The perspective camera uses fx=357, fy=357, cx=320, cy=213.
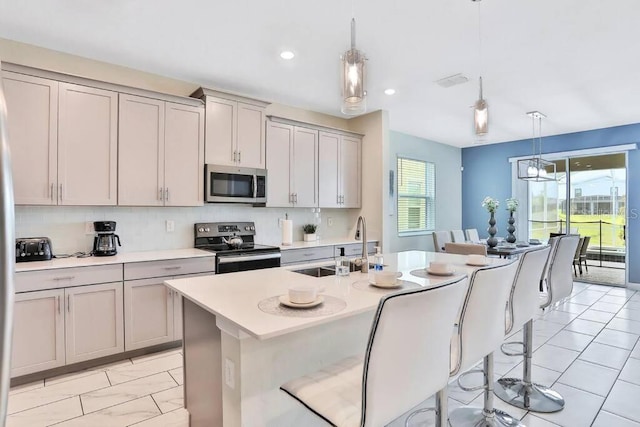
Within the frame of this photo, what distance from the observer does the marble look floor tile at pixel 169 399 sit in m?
2.40

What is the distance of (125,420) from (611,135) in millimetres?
7608

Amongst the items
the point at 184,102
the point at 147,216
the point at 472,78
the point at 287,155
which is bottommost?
the point at 147,216

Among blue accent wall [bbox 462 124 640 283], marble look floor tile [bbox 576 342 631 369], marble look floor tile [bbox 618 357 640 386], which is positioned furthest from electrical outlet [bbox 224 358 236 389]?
blue accent wall [bbox 462 124 640 283]

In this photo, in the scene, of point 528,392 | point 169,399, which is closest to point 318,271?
point 169,399

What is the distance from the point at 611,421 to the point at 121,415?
311cm

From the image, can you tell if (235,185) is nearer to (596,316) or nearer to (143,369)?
(143,369)

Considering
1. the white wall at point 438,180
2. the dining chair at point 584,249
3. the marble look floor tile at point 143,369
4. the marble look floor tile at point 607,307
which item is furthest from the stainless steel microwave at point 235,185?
the dining chair at point 584,249

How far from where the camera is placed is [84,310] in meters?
2.87

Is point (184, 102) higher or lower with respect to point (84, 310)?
higher

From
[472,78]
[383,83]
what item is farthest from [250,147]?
[472,78]

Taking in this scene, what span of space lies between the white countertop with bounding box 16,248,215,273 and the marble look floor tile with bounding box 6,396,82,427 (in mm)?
962

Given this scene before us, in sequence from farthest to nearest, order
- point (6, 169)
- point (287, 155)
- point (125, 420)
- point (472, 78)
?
point (287, 155), point (472, 78), point (125, 420), point (6, 169)

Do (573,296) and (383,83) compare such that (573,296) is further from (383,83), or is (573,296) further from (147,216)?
(147,216)

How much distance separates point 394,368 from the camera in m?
1.26
